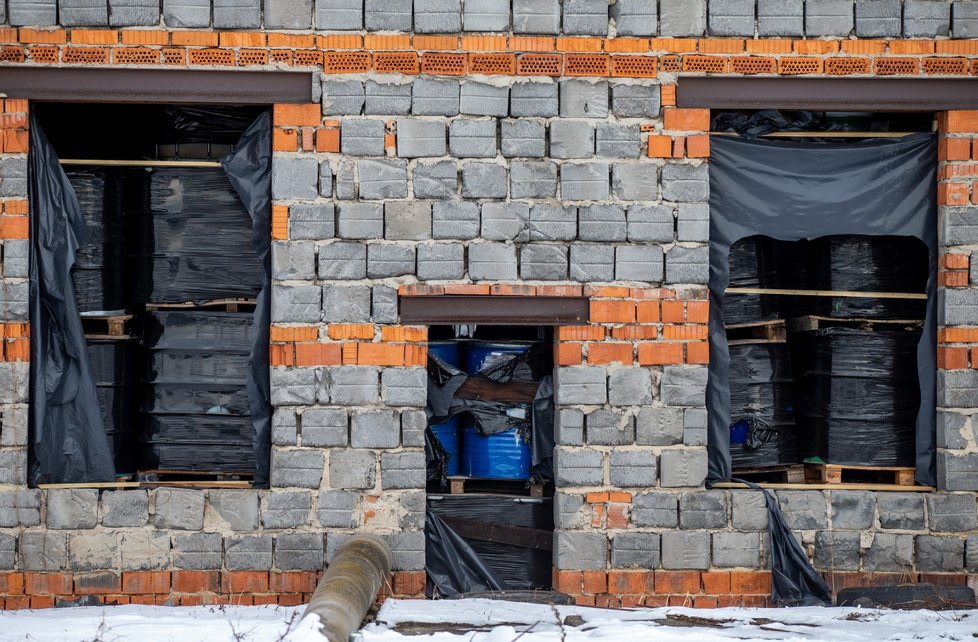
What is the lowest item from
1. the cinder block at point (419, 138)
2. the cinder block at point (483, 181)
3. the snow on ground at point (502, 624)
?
the snow on ground at point (502, 624)

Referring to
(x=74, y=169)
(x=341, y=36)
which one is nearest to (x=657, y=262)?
(x=341, y=36)

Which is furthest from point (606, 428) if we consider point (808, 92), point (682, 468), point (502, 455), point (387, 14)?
point (387, 14)

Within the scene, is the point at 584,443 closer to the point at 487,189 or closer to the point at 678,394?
the point at 678,394

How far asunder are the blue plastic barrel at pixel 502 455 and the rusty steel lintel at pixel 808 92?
2718 mm

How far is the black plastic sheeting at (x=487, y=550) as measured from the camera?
7672mm

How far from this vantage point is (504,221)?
7.23 meters

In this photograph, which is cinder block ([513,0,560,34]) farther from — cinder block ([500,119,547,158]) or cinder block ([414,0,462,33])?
cinder block ([500,119,547,158])

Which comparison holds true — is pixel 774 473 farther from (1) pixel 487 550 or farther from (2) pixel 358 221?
(2) pixel 358 221

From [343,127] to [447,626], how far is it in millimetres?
3342

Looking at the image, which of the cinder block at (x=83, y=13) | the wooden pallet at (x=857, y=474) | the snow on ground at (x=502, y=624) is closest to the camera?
the snow on ground at (x=502, y=624)

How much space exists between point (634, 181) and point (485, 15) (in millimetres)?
1518

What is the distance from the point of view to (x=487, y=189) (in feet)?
23.7

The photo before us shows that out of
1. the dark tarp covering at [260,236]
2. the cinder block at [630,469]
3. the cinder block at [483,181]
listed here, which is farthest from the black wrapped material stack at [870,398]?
the dark tarp covering at [260,236]

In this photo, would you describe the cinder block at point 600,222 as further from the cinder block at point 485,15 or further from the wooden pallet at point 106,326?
the wooden pallet at point 106,326
